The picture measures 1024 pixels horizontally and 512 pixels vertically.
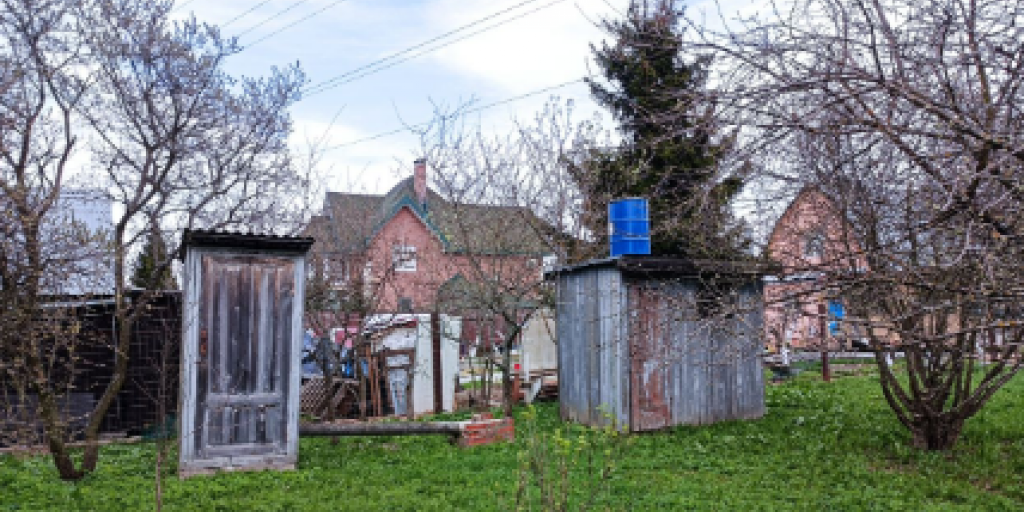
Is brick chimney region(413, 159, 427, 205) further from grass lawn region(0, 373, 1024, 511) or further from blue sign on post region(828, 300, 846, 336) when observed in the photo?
blue sign on post region(828, 300, 846, 336)

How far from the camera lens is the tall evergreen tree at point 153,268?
8.17 metres

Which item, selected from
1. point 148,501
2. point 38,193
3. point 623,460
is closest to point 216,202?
point 38,193

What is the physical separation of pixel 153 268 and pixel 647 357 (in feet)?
21.0

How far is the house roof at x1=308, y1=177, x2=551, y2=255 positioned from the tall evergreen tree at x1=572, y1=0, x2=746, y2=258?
1195 mm

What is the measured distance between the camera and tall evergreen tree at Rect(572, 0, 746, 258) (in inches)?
135

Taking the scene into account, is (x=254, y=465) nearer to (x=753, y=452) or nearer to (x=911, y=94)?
(x=753, y=452)

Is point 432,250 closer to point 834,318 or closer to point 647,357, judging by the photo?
point 647,357

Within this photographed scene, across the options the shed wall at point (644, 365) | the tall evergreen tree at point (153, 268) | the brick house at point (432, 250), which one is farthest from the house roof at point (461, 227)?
the tall evergreen tree at point (153, 268)

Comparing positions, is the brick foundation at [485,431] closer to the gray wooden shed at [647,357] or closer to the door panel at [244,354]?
the gray wooden shed at [647,357]

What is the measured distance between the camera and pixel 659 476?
7.14 metres

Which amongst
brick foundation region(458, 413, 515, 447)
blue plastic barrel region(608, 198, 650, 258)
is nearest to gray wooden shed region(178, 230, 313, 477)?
brick foundation region(458, 413, 515, 447)

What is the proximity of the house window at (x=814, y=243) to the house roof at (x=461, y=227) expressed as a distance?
498 centimetres

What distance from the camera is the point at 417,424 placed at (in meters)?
8.85

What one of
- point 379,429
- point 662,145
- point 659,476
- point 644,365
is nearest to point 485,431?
point 379,429
